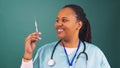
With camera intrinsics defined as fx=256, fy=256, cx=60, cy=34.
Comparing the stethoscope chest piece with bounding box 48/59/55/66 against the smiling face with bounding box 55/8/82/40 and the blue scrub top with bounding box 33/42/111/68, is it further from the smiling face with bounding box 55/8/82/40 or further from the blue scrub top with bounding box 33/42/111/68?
the smiling face with bounding box 55/8/82/40

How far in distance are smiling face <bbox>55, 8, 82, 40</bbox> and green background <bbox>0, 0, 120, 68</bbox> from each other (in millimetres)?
584

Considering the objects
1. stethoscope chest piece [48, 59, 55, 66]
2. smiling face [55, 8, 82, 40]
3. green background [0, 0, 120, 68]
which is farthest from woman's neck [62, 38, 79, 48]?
green background [0, 0, 120, 68]

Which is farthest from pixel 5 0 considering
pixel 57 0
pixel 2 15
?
pixel 57 0

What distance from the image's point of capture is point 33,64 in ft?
5.45

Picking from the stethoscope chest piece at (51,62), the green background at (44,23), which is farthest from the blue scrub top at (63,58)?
the green background at (44,23)

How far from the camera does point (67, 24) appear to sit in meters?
1.67

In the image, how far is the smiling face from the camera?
1660 millimetres

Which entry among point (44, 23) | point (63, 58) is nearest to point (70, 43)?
point (63, 58)

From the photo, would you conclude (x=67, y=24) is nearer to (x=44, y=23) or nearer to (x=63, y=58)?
(x=63, y=58)

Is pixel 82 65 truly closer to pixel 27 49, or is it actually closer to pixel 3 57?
pixel 27 49

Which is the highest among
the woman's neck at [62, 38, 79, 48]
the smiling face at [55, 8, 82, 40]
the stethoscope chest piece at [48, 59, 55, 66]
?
the smiling face at [55, 8, 82, 40]

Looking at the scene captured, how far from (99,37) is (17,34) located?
0.76m

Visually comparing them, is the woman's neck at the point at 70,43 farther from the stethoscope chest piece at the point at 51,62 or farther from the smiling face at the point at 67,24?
the stethoscope chest piece at the point at 51,62

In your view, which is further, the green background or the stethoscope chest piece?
the green background
